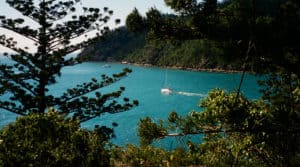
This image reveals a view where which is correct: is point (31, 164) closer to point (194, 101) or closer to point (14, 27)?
point (14, 27)

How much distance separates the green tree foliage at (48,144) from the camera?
540cm

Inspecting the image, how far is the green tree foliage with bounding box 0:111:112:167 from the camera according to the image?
5.40 meters

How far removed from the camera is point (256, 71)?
20.9 ft

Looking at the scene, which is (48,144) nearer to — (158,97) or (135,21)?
(135,21)

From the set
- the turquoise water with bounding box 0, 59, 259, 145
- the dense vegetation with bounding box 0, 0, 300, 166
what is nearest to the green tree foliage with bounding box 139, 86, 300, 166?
the dense vegetation with bounding box 0, 0, 300, 166

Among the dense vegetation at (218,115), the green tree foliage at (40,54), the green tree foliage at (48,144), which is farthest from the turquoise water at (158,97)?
the green tree foliage at (48,144)

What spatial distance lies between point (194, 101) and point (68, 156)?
7098cm

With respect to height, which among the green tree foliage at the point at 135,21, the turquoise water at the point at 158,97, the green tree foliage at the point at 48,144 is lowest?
the turquoise water at the point at 158,97

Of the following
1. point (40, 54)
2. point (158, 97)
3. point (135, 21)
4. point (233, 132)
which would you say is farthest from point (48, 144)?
point (158, 97)

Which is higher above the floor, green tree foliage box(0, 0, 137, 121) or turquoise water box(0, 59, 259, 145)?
green tree foliage box(0, 0, 137, 121)

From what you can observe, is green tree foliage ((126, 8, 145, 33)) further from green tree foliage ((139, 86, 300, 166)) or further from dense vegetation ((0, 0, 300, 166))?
green tree foliage ((139, 86, 300, 166))

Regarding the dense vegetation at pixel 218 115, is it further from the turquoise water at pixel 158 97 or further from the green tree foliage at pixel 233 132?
the turquoise water at pixel 158 97

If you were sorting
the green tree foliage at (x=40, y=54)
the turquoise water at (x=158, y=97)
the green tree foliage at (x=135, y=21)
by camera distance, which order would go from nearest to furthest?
the green tree foliage at (x=135, y=21), the green tree foliage at (x=40, y=54), the turquoise water at (x=158, y=97)

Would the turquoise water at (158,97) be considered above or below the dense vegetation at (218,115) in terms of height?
below
